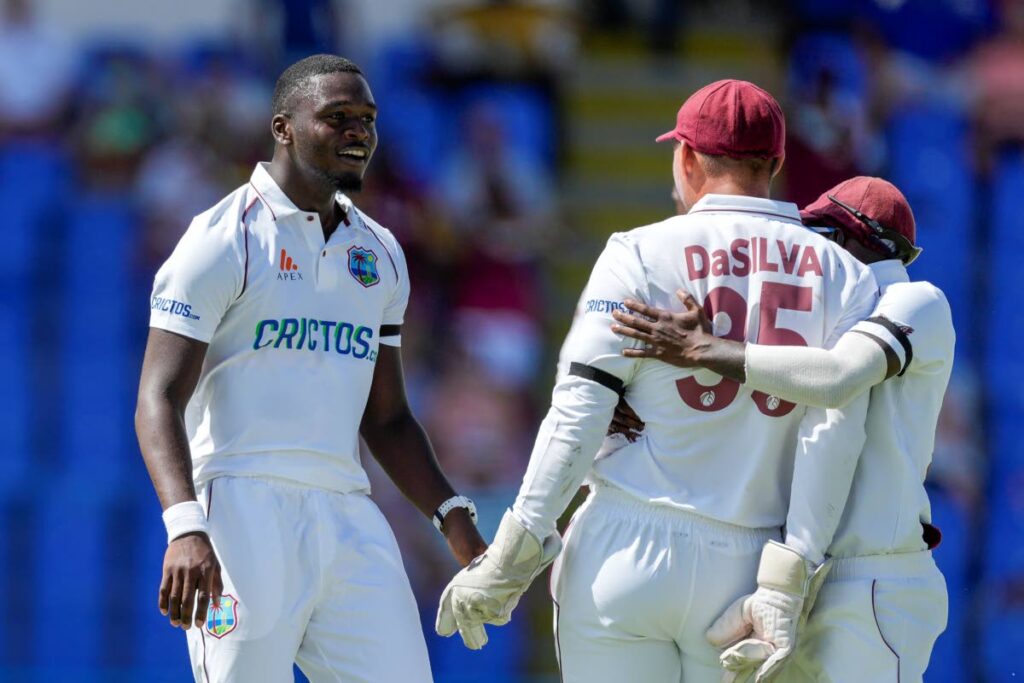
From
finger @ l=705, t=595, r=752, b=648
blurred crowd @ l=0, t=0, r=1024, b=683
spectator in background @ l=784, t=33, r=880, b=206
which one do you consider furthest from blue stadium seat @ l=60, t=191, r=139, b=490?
finger @ l=705, t=595, r=752, b=648

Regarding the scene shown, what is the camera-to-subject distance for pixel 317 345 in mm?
3945

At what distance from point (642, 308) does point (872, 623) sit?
0.90m

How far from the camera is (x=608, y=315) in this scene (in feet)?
12.1

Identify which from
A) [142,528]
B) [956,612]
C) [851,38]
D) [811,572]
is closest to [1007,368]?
[956,612]

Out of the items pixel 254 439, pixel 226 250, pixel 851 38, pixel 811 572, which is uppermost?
pixel 851 38

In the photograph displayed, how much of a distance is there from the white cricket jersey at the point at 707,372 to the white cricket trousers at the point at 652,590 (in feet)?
0.17

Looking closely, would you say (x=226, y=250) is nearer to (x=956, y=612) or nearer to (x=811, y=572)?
(x=811, y=572)

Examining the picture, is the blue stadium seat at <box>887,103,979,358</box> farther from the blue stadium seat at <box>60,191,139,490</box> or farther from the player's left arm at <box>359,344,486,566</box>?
the player's left arm at <box>359,344,486,566</box>

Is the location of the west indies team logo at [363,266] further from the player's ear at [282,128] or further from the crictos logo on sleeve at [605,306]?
the crictos logo on sleeve at [605,306]

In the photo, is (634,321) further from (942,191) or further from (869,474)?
(942,191)

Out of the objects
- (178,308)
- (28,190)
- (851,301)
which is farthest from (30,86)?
(851,301)

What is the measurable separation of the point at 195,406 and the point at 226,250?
408mm

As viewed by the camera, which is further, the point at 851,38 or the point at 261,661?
the point at 851,38

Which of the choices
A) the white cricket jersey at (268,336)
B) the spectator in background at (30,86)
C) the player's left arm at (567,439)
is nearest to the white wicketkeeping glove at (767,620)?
the player's left arm at (567,439)
